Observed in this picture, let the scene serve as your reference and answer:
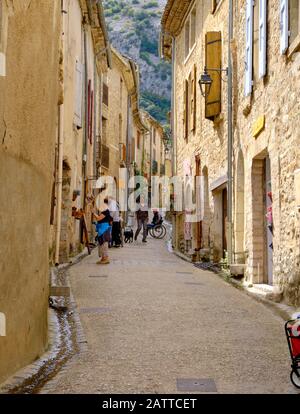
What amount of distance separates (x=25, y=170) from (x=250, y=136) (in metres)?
7.04

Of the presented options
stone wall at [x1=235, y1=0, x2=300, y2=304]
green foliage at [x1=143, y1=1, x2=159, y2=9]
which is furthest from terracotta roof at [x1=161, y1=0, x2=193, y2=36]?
green foliage at [x1=143, y1=1, x2=159, y2=9]

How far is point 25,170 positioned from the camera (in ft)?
17.8

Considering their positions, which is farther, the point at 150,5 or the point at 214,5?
the point at 150,5

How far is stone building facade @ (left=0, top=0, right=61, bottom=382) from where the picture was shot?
4.90 metres

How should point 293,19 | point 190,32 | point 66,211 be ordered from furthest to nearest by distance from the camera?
point 190,32, point 66,211, point 293,19

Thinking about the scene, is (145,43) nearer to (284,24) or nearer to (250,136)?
(250,136)

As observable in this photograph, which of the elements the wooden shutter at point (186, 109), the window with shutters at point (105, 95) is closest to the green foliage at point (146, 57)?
the window with shutters at point (105, 95)

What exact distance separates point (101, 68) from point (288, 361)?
67.8ft

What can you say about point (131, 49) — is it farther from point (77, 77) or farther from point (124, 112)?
point (77, 77)

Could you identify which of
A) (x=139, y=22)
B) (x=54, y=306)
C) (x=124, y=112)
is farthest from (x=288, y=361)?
(x=139, y=22)

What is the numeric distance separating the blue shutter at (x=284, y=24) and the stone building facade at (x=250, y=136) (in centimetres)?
1

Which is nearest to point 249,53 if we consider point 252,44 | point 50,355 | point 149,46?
point 252,44

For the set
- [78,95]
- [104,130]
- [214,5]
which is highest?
[214,5]

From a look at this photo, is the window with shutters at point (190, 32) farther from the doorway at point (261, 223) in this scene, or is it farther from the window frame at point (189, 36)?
the doorway at point (261, 223)
